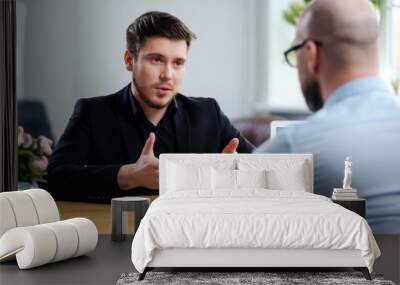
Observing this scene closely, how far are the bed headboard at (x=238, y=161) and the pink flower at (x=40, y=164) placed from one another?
1248 millimetres

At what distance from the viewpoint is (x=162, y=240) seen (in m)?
5.19

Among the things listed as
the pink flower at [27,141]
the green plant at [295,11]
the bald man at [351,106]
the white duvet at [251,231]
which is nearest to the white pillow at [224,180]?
the bald man at [351,106]

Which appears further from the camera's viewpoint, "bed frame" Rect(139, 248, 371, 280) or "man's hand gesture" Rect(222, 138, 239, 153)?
"man's hand gesture" Rect(222, 138, 239, 153)

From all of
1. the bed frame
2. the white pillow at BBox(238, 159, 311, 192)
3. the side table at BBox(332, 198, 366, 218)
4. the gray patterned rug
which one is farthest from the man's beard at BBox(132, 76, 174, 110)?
the bed frame

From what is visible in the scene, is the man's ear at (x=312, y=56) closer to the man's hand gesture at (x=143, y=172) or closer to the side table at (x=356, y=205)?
the side table at (x=356, y=205)

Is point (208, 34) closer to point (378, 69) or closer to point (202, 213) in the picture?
point (378, 69)

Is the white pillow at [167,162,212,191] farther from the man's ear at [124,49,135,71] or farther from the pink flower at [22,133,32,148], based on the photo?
the pink flower at [22,133,32,148]

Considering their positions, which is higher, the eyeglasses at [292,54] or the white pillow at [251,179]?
the eyeglasses at [292,54]

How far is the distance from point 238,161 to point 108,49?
1780 mm

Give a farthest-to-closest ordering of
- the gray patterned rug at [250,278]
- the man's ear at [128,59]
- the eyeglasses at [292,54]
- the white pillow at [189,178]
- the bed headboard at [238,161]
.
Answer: the man's ear at [128,59] < the eyeglasses at [292,54] < the bed headboard at [238,161] < the white pillow at [189,178] < the gray patterned rug at [250,278]

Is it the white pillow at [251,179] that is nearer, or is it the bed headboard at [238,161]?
the white pillow at [251,179]

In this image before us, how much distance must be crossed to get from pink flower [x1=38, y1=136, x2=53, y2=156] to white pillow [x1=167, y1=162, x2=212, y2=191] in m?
1.39

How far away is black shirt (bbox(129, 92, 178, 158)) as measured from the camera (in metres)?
7.54

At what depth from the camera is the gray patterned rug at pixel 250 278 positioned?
5.16 m
